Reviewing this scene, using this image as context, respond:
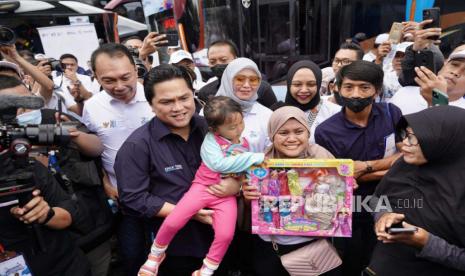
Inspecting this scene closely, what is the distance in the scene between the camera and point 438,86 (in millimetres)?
Answer: 2312

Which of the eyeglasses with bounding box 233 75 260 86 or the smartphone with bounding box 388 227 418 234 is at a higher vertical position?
the eyeglasses with bounding box 233 75 260 86

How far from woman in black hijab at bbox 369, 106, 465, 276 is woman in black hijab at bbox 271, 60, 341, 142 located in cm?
104

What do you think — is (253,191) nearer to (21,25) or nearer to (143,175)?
(143,175)

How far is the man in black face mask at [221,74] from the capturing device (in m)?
3.38

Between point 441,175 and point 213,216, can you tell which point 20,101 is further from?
point 441,175

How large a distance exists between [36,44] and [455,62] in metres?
8.60

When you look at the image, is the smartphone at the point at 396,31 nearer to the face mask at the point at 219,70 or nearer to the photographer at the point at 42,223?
the face mask at the point at 219,70

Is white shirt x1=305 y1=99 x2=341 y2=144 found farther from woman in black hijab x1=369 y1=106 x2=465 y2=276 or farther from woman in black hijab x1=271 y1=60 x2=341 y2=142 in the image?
woman in black hijab x1=369 y1=106 x2=465 y2=276

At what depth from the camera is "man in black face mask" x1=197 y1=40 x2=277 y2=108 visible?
11.1 feet

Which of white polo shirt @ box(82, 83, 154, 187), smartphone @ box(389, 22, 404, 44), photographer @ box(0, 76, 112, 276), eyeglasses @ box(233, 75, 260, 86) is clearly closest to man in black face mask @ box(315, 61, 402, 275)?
eyeglasses @ box(233, 75, 260, 86)

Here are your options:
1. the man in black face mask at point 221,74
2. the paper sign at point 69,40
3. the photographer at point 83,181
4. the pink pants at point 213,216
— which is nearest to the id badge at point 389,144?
the pink pants at point 213,216

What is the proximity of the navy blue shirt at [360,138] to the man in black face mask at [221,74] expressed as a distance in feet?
3.37

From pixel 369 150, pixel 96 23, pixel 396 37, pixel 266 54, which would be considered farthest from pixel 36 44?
pixel 369 150

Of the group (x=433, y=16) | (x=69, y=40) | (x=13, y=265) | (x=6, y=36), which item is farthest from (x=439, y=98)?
(x=69, y=40)
